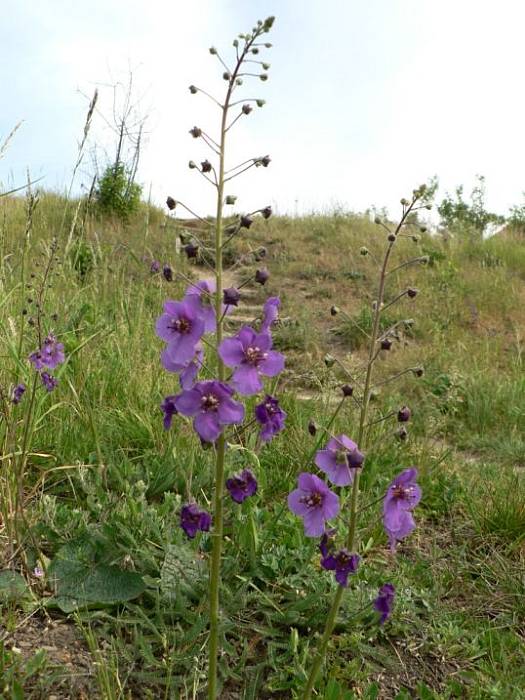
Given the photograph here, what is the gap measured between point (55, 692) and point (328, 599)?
0.87 metres

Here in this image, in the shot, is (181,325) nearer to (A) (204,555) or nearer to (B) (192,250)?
(B) (192,250)

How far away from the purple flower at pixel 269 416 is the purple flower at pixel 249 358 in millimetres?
61

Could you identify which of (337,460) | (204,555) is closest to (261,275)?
(337,460)

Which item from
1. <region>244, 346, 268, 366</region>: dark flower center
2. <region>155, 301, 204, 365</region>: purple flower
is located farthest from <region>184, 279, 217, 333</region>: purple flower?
A: <region>244, 346, 268, 366</region>: dark flower center

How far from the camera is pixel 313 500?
1.43m

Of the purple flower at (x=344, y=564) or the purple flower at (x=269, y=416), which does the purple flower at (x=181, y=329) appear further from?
the purple flower at (x=344, y=564)

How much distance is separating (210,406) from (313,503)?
37 cm

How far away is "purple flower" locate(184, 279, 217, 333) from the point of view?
1.33 meters

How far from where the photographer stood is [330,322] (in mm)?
8164

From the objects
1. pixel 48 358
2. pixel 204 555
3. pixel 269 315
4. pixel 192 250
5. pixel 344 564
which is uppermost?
pixel 192 250

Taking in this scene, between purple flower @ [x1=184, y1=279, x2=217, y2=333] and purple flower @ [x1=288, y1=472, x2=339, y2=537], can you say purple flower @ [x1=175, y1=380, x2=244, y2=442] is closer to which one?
purple flower @ [x1=184, y1=279, x2=217, y2=333]

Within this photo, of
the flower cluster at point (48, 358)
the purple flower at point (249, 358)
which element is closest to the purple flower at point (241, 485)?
the purple flower at point (249, 358)

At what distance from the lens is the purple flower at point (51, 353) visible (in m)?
2.59

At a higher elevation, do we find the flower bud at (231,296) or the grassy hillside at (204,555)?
the flower bud at (231,296)
